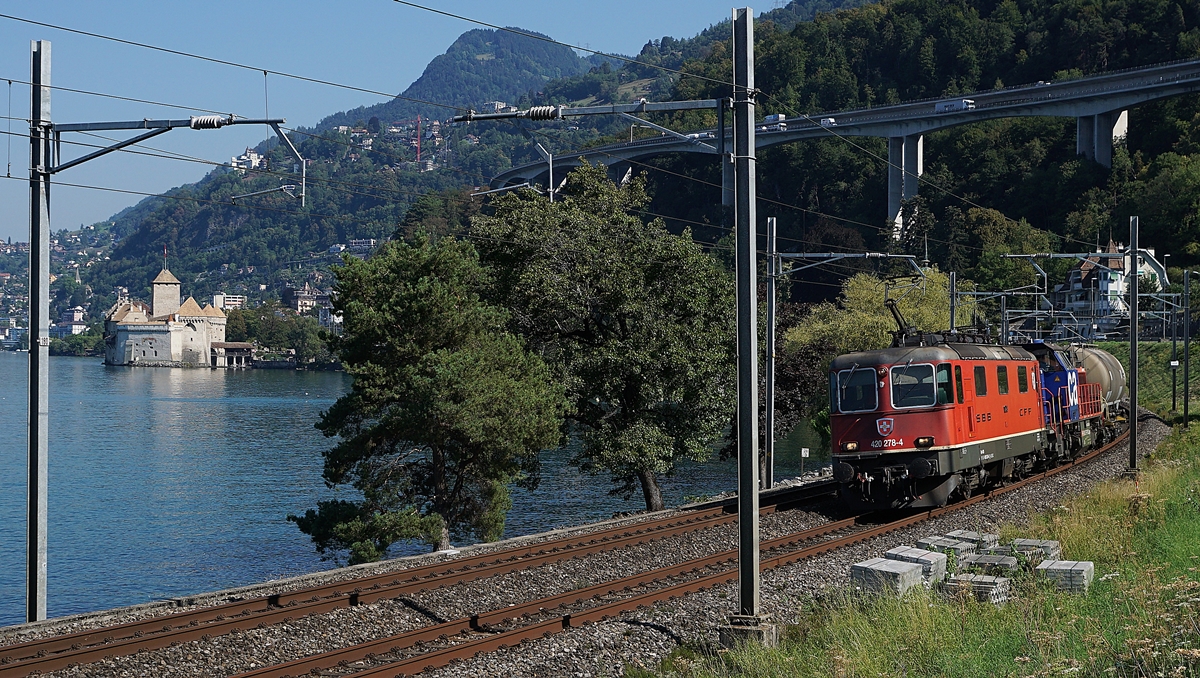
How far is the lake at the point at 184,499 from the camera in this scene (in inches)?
1416

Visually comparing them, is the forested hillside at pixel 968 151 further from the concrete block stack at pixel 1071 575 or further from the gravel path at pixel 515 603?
the concrete block stack at pixel 1071 575

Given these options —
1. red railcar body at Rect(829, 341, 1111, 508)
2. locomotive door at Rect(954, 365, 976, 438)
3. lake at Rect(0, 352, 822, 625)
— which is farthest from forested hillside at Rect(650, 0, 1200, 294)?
locomotive door at Rect(954, 365, 976, 438)

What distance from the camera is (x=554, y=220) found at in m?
31.9

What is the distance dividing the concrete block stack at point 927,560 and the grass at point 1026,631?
98 centimetres

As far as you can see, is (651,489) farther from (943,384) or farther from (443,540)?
(943,384)

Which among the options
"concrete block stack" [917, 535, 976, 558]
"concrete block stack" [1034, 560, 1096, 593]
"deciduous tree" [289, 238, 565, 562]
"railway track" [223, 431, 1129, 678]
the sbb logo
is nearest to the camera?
"railway track" [223, 431, 1129, 678]

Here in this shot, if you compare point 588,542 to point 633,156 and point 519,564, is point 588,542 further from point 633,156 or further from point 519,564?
point 633,156

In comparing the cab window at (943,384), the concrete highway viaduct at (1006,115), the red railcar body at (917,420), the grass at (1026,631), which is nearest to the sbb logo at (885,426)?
the red railcar body at (917,420)

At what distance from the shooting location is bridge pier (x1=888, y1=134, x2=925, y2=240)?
12000 cm

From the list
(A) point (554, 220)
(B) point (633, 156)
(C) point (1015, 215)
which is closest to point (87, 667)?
(A) point (554, 220)

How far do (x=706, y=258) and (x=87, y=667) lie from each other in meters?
23.4

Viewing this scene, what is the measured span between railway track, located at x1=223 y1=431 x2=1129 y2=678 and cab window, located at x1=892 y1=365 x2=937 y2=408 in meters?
3.22

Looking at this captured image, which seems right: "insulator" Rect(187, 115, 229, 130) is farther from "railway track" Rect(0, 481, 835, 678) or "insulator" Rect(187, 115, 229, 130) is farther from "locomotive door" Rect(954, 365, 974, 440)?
"locomotive door" Rect(954, 365, 974, 440)

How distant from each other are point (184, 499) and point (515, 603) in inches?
1631
